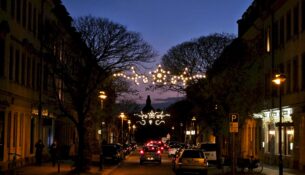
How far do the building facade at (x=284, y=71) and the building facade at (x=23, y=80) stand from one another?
15.0 metres

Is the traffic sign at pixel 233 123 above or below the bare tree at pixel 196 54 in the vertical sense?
below

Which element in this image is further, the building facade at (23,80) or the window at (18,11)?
the window at (18,11)

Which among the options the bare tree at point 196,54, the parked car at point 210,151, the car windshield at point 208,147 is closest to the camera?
the parked car at point 210,151

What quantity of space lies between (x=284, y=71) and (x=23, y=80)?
18315 millimetres

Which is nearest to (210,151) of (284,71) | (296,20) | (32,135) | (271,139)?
(271,139)

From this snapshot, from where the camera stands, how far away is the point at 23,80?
142ft

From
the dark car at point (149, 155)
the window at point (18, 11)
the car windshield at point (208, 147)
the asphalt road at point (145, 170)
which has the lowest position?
the asphalt road at point (145, 170)

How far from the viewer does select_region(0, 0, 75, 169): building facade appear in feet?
120

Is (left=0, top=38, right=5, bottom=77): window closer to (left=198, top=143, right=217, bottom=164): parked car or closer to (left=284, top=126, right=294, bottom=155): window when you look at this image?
(left=198, top=143, right=217, bottom=164): parked car

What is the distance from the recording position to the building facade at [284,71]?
137ft

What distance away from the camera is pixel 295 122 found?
4281 cm

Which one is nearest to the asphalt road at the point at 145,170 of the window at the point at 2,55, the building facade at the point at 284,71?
the building facade at the point at 284,71

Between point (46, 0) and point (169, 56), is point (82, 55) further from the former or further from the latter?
point (169, 56)

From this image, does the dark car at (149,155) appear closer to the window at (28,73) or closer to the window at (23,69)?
the window at (28,73)
